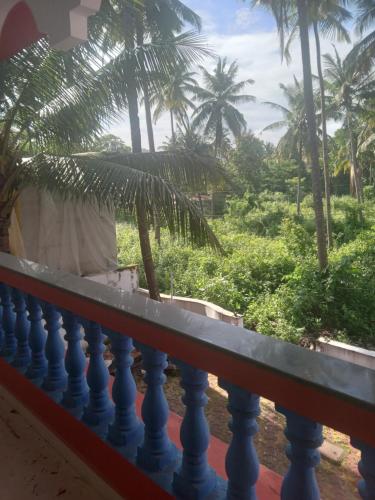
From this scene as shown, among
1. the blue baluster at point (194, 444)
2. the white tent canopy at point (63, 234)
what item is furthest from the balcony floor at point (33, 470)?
the white tent canopy at point (63, 234)

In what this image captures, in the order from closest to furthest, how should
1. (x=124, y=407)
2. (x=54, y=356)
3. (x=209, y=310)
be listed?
1. (x=124, y=407)
2. (x=54, y=356)
3. (x=209, y=310)

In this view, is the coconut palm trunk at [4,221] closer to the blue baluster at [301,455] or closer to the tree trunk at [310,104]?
the blue baluster at [301,455]

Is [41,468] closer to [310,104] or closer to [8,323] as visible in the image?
[8,323]

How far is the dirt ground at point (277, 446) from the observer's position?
145 inches

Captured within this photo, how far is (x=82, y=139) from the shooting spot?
5.47 metres

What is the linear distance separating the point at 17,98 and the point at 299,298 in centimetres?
A: 690

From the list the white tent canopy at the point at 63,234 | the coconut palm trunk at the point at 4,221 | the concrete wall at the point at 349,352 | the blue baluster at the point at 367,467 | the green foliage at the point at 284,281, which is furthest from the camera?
the green foliage at the point at 284,281

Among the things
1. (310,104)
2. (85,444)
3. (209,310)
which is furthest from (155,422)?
(310,104)

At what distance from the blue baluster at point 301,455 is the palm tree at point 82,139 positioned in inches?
134

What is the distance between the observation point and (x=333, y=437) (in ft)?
15.4

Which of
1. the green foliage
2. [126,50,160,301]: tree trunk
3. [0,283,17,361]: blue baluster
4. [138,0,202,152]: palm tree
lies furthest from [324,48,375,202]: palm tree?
[0,283,17,361]: blue baluster

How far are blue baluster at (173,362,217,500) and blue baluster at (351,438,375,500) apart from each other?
0.44 metres

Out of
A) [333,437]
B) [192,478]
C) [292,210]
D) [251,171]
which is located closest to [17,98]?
[192,478]

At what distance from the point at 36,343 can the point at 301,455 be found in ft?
4.57
